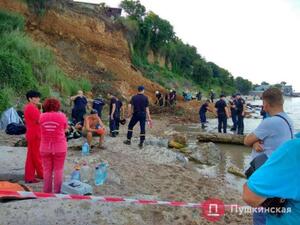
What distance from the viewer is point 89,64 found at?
1209 inches

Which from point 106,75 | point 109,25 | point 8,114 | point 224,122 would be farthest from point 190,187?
point 109,25

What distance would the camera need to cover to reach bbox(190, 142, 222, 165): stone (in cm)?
1076

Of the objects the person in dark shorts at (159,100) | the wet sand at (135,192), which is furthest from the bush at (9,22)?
the person in dark shorts at (159,100)

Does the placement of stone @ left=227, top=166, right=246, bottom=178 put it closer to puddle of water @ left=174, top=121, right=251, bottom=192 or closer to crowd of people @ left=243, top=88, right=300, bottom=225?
puddle of water @ left=174, top=121, right=251, bottom=192

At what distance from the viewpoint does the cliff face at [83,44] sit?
2777 centimetres

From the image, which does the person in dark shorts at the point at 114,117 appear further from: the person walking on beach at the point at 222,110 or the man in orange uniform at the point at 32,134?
the man in orange uniform at the point at 32,134

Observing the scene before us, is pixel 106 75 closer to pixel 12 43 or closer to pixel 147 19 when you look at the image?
pixel 12 43

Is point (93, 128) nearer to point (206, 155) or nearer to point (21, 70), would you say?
point (206, 155)

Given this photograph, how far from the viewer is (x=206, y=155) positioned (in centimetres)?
1115

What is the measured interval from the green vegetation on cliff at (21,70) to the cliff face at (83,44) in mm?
4870

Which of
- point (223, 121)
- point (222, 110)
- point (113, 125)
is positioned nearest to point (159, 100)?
point (223, 121)

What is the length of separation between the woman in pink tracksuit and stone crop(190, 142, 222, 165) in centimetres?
576

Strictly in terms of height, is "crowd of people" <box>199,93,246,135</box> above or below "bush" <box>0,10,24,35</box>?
below

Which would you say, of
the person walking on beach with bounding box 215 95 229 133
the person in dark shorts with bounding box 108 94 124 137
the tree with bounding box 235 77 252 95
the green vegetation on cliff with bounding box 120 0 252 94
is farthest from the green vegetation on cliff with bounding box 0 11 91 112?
the tree with bounding box 235 77 252 95
